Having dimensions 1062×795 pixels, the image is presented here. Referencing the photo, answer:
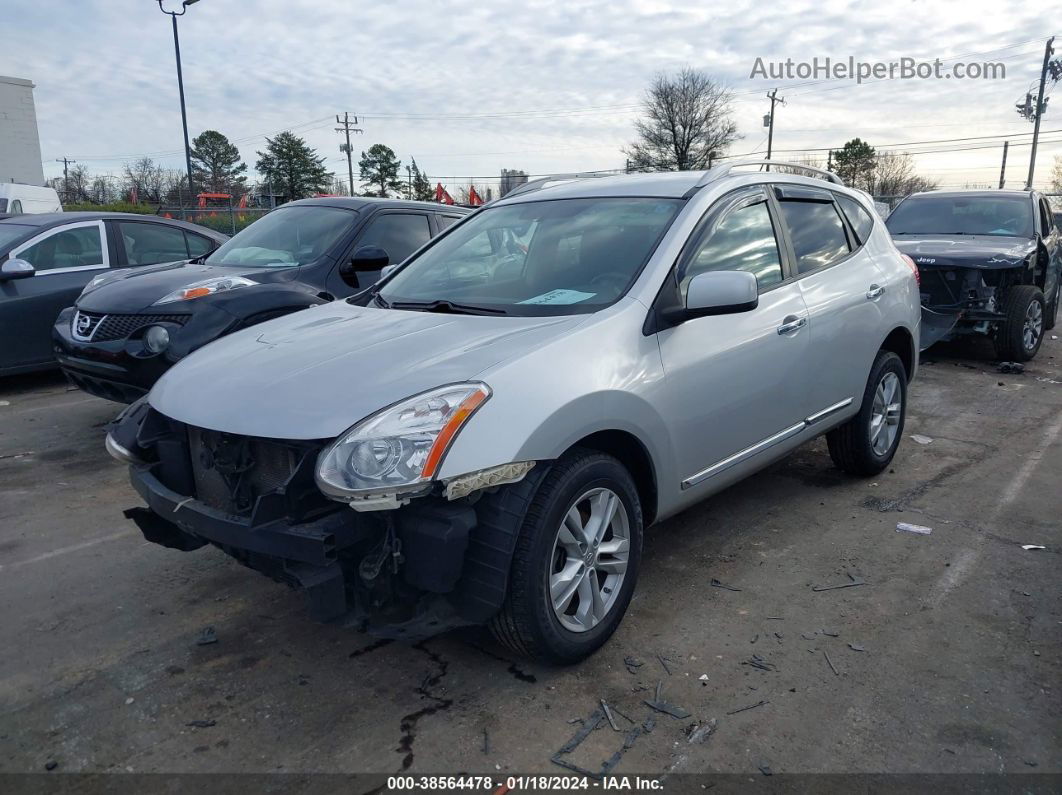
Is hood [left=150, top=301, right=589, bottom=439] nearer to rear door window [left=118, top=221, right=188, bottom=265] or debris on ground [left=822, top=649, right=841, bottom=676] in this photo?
debris on ground [left=822, top=649, right=841, bottom=676]

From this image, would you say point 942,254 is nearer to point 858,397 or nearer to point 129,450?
point 858,397

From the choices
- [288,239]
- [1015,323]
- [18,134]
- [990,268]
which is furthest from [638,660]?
[18,134]

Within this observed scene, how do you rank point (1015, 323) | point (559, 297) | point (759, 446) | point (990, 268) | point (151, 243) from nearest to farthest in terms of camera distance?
point (559, 297) → point (759, 446) → point (151, 243) → point (990, 268) → point (1015, 323)

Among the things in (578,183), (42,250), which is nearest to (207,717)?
(578,183)

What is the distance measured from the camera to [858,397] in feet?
15.4

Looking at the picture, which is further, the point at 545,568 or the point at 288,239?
the point at 288,239

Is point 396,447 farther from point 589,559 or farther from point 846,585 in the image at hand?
point 846,585

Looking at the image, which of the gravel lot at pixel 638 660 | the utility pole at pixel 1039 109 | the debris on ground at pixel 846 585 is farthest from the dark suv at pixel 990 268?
the utility pole at pixel 1039 109

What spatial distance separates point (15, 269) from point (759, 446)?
670cm

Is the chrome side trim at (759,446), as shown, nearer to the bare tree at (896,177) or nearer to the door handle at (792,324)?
the door handle at (792,324)

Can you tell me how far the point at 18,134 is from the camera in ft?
135

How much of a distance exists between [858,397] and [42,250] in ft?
24.0

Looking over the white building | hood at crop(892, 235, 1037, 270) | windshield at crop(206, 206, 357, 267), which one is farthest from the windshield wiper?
the white building

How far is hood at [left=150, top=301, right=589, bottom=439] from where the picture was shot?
268 cm
